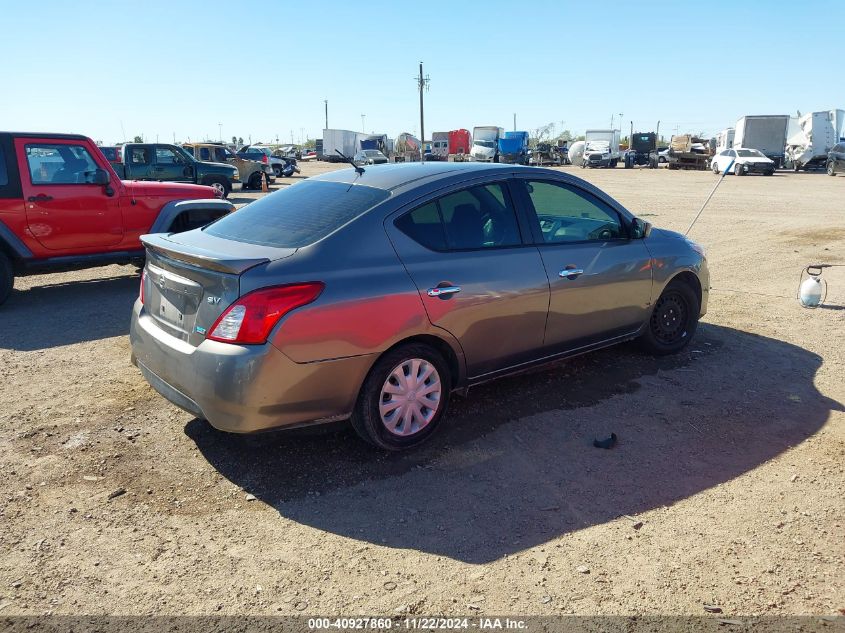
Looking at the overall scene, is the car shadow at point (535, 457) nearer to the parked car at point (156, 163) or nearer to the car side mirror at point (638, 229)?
the car side mirror at point (638, 229)

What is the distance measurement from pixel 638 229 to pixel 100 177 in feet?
21.2

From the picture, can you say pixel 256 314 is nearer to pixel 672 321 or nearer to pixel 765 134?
pixel 672 321

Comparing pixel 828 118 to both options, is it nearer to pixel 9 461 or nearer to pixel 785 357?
pixel 785 357

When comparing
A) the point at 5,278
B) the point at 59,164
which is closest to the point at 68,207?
the point at 59,164

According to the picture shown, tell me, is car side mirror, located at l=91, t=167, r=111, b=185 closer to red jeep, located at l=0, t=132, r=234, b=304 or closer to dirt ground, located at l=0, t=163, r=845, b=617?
red jeep, located at l=0, t=132, r=234, b=304

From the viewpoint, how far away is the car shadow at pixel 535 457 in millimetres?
3396

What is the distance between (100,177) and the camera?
8.27 metres

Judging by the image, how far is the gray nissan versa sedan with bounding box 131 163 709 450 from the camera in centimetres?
350

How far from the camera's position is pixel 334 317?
11.7ft

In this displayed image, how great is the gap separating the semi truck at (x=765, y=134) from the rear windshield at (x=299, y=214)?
4566 centimetres

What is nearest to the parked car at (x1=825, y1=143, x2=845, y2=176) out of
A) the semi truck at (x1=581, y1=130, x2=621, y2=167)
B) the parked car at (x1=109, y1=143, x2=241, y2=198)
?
the semi truck at (x1=581, y1=130, x2=621, y2=167)

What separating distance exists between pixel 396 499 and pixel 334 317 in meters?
1.02

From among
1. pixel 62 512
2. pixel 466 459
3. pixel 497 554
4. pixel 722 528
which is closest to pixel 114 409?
pixel 62 512

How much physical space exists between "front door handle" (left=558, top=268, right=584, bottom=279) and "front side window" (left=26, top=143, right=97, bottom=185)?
6259mm
